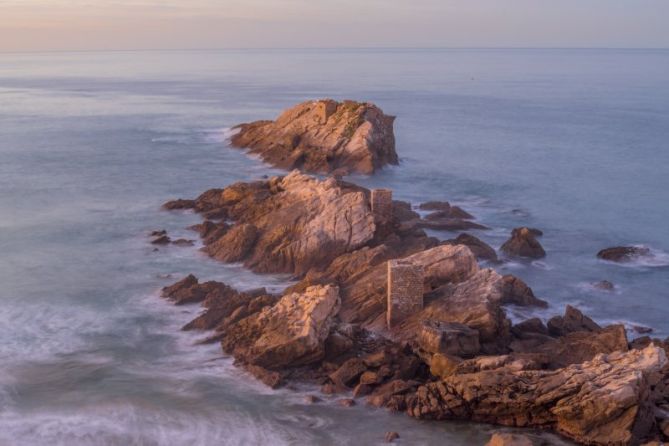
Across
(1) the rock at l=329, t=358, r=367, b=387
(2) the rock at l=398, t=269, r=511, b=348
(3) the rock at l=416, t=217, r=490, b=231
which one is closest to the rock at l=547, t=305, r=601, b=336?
(2) the rock at l=398, t=269, r=511, b=348

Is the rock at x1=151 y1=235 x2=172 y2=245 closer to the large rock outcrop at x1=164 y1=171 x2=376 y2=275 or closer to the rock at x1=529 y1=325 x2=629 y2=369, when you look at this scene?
the large rock outcrop at x1=164 y1=171 x2=376 y2=275

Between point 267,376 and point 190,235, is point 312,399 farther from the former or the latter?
point 190,235

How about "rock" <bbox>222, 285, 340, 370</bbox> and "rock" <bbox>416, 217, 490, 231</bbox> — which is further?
"rock" <bbox>416, 217, 490, 231</bbox>

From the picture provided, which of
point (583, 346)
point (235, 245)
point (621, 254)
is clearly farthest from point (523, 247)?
point (583, 346)

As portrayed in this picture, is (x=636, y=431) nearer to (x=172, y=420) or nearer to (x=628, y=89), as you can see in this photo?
(x=172, y=420)

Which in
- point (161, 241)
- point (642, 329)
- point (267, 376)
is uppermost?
point (161, 241)
